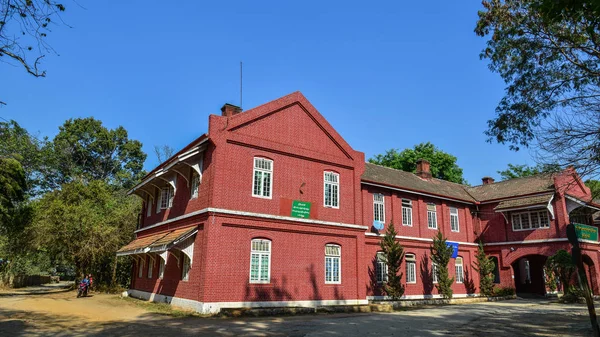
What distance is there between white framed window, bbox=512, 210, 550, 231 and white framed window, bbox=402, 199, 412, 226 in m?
7.34

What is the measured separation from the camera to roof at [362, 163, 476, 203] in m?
23.8

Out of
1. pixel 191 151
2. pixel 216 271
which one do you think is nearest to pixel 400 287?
pixel 216 271

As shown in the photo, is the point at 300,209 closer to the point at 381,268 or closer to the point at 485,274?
the point at 381,268

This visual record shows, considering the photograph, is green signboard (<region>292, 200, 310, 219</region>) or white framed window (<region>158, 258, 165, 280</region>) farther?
white framed window (<region>158, 258, 165, 280</region>)

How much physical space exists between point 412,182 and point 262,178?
42.8 ft

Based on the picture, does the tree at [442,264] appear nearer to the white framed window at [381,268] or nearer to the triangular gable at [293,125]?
the white framed window at [381,268]

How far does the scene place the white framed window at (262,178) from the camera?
16.7 metres

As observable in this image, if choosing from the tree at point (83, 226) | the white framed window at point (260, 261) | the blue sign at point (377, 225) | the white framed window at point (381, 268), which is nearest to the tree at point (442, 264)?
the white framed window at point (381, 268)

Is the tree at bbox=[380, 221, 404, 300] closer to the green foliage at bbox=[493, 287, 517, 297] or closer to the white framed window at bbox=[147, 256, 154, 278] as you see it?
the green foliage at bbox=[493, 287, 517, 297]

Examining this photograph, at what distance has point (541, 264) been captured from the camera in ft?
94.3

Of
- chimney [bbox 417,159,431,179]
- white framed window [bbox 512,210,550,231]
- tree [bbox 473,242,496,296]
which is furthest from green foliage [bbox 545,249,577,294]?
chimney [bbox 417,159,431,179]

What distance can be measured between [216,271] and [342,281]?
6119mm

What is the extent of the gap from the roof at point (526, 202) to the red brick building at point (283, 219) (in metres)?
0.08

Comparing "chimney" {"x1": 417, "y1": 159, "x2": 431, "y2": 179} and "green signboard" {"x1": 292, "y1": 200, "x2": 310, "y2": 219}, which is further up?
"chimney" {"x1": 417, "y1": 159, "x2": 431, "y2": 179}
